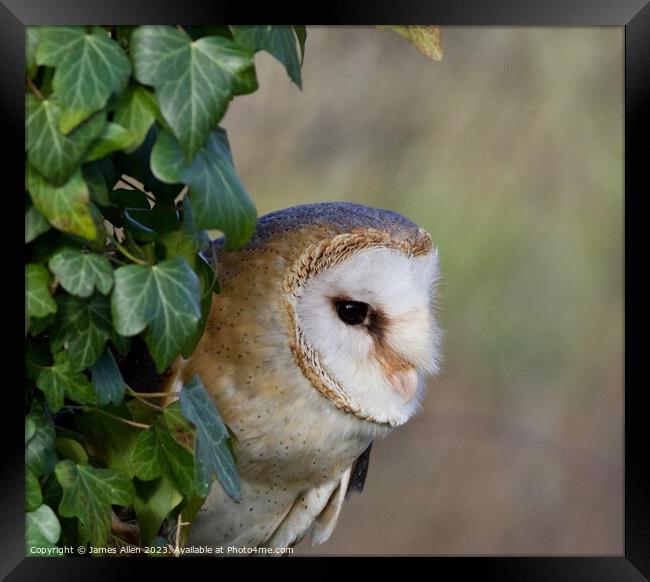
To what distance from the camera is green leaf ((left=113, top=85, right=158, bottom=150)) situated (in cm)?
97

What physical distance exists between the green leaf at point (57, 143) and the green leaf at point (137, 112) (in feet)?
0.07

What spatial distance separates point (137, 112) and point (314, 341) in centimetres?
62

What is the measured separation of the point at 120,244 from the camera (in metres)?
1.06

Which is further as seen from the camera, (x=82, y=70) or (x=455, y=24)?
(x=455, y=24)

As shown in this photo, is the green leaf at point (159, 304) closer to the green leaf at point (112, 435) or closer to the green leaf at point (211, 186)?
the green leaf at point (211, 186)

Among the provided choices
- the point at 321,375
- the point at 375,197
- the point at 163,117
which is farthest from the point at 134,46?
the point at 375,197

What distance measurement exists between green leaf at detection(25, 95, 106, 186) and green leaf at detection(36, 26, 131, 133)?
11 mm

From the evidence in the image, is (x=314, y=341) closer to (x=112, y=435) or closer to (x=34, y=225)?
(x=112, y=435)

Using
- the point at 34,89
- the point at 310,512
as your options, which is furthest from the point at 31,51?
the point at 310,512

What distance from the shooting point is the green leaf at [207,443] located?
3.57 ft

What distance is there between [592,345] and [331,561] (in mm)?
2030

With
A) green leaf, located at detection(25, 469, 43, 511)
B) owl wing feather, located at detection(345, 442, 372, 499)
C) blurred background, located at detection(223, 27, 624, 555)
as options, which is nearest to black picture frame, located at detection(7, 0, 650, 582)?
green leaf, located at detection(25, 469, 43, 511)

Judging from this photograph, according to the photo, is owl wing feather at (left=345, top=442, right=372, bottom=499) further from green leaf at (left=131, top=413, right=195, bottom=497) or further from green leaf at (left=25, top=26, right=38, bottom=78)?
green leaf at (left=25, top=26, right=38, bottom=78)

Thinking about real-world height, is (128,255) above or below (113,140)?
below
